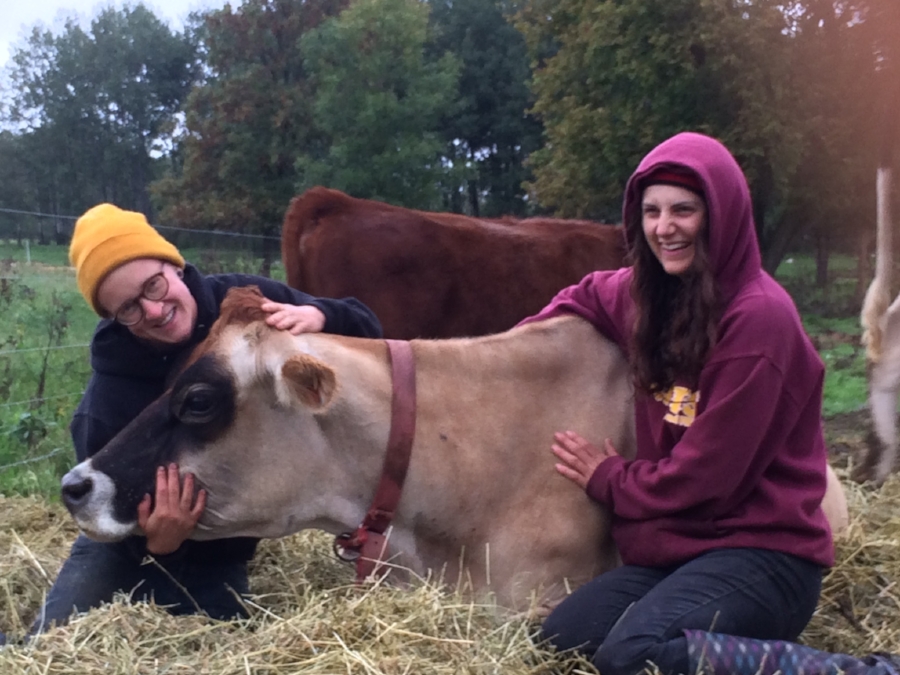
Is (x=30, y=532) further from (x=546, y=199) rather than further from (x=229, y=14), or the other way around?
(x=229, y=14)

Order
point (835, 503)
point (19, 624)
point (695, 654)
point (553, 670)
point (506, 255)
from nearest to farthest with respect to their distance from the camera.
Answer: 1. point (695, 654)
2. point (553, 670)
3. point (19, 624)
4. point (835, 503)
5. point (506, 255)

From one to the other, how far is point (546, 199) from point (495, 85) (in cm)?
1409

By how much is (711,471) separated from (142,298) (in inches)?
79.5

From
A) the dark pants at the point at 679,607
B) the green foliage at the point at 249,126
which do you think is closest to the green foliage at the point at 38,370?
the dark pants at the point at 679,607

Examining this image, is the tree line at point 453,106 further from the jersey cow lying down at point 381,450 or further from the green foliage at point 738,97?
the jersey cow lying down at point 381,450

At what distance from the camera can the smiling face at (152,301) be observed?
3180mm

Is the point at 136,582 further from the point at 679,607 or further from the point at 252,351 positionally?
the point at 679,607

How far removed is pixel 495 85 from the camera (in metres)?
31.0

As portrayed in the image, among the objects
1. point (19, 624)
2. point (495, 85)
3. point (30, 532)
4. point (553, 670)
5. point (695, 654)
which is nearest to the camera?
point (695, 654)

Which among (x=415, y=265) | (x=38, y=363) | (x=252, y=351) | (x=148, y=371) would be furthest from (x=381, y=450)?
(x=38, y=363)

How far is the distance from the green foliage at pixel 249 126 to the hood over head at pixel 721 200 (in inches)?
884

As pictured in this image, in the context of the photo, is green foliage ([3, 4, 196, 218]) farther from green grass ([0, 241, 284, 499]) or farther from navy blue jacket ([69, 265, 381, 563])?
navy blue jacket ([69, 265, 381, 563])

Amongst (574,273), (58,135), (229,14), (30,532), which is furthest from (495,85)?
(30,532)

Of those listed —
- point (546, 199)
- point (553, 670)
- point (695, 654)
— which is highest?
point (546, 199)
